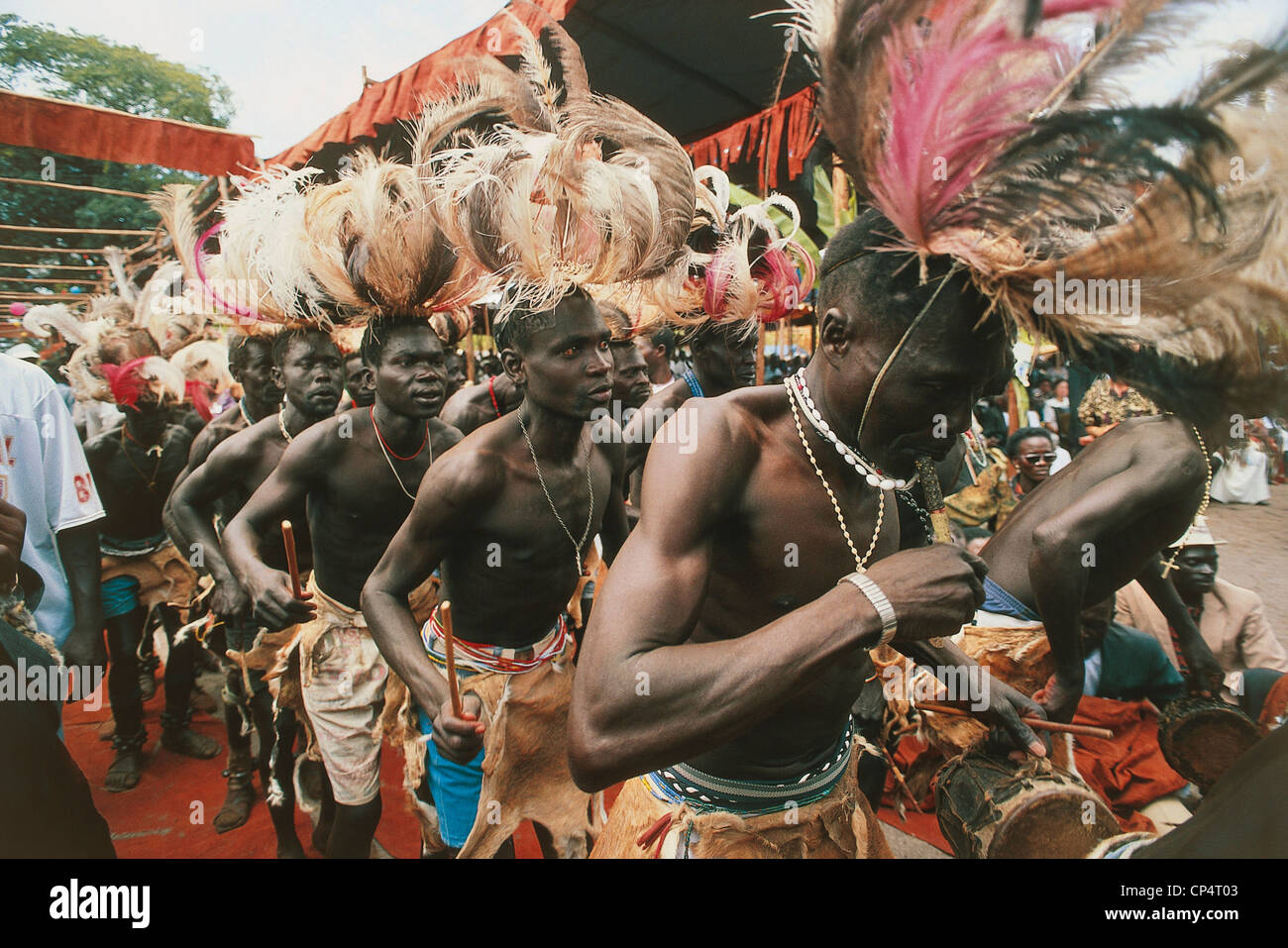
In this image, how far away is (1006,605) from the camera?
3.19m

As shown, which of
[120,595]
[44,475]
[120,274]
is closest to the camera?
[44,475]

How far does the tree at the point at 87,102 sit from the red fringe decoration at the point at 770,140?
9.75 feet

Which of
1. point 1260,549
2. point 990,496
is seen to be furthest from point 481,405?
point 1260,549

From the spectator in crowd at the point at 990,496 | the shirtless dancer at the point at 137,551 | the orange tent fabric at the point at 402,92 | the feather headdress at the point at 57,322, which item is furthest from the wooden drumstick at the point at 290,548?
the feather headdress at the point at 57,322

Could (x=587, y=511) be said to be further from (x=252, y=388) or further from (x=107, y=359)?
(x=107, y=359)

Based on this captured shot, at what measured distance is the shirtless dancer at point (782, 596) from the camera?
1.23m

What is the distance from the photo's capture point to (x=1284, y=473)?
8.92 meters

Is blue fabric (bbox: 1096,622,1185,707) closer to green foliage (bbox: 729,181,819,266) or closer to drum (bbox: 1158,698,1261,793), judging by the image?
drum (bbox: 1158,698,1261,793)

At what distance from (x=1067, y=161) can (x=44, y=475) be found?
3249mm

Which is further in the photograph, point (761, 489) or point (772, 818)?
point (772, 818)

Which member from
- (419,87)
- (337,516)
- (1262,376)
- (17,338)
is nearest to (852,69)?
(1262,376)

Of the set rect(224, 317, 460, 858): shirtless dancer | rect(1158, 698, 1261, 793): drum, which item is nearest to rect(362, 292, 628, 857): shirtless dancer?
rect(224, 317, 460, 858): shirtless dancer

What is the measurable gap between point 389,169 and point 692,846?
282cm

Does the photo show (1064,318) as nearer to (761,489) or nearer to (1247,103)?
(1247,103)
